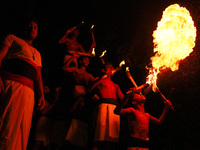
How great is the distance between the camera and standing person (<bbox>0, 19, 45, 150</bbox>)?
254cm

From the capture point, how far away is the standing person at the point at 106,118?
4.65 meters

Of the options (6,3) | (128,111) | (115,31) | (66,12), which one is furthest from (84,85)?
(66,12)

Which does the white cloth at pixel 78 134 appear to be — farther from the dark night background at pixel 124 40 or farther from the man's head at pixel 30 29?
the man's head at pixel 30 29

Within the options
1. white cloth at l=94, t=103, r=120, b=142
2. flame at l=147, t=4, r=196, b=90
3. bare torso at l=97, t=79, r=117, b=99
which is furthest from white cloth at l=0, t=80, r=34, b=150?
flame at l=147, t=4, r=196, b=90

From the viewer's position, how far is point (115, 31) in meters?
8.78

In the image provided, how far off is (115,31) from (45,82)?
3.61 metres

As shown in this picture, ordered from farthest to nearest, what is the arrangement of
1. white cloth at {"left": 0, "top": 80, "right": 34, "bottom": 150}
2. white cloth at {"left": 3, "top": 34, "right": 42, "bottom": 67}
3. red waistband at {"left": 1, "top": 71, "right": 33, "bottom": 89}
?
white cloth at {"left": 3, "top": 34, "right": 42, "bottom": 67} → red waistband at {"left": 1, "top": 71, "right": 33, "bottom": 89} → white cloth at {"left": 0, "top": 80, "right": 34, "bottom": 150}

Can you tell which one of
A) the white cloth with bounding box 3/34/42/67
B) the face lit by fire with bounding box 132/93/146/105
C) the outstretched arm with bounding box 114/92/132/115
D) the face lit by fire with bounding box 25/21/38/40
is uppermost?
the face lit by fire with bounding box 25/21/38/40

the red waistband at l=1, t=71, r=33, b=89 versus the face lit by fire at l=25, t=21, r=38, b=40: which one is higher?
the face lit by fire at l=25, t=21, r=38, b=40

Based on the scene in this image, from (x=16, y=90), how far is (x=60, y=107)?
347cm

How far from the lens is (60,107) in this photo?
6.11m

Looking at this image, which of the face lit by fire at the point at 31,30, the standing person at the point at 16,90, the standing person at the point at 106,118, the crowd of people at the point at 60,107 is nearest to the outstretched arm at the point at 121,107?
the crowd of people at the point at 60,107

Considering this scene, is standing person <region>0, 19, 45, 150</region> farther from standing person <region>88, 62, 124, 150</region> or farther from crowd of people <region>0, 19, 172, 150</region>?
standing person <region>88, 62, 124, 150</region>

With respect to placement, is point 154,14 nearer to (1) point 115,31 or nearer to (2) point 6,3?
(1) point 115,31
